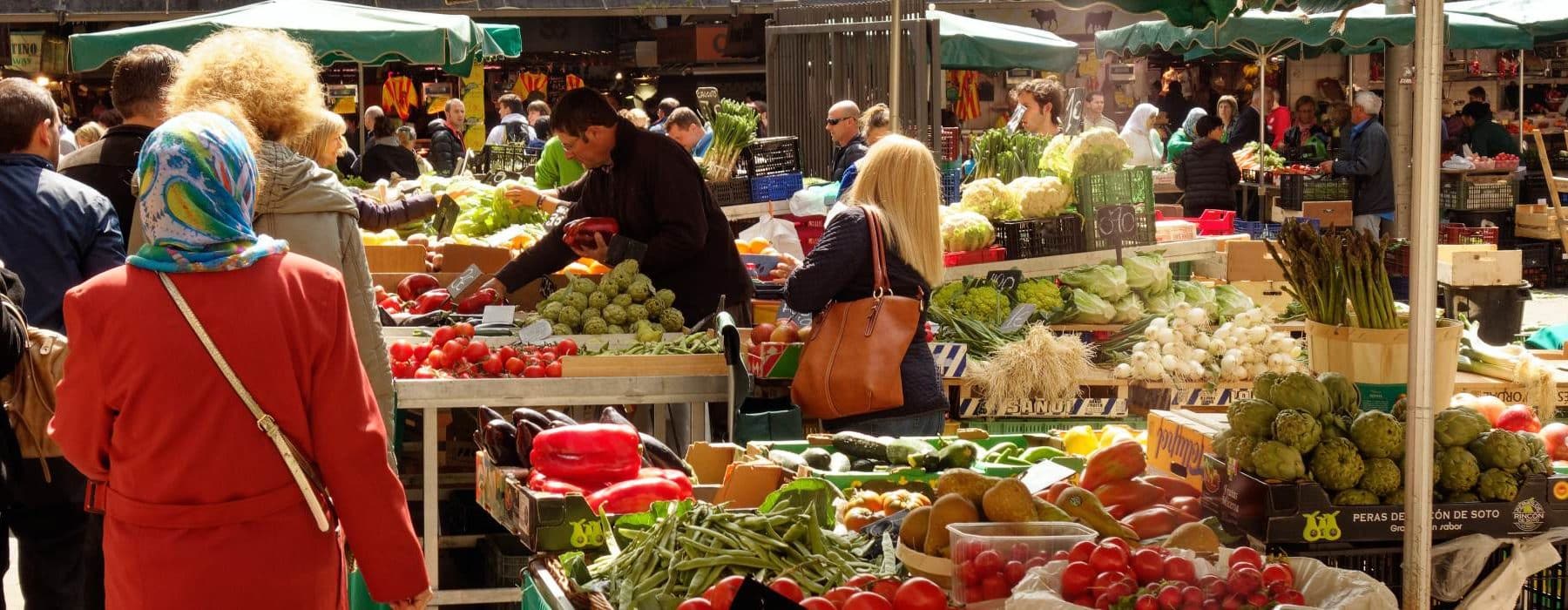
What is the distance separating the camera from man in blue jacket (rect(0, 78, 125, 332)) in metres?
4.92

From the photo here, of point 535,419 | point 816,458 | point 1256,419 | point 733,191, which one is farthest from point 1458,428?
point 733,191

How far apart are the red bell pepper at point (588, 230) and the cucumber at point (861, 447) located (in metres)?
2.01

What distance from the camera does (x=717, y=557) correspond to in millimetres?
3379

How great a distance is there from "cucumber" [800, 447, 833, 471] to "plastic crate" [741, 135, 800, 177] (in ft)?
18.8

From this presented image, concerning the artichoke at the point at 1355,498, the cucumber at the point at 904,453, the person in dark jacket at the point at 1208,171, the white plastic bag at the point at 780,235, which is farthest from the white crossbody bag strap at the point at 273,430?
the person in dark jacket at the point at 1208,171

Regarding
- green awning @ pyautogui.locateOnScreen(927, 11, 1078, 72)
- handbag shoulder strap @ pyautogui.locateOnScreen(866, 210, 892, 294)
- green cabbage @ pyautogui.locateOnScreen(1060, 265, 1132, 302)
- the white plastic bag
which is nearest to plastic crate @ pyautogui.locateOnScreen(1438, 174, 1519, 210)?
green awning @ pyautogui.locateOnScreen(927, 11, 1078, 72)

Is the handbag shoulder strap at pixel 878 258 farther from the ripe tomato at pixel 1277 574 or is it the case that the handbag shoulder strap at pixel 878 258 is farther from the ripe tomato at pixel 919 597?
the ripe tomato at pixel 1277 574

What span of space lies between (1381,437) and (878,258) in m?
2.18

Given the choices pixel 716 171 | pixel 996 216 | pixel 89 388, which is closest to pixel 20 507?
pixel 89 388

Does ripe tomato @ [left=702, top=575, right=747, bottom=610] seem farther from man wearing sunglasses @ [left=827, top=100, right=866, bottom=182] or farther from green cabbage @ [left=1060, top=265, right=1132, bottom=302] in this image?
man wearing sunglasses @ [left=827, top=100, right=866, bottom=182]

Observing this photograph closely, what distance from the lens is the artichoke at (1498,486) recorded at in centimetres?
352

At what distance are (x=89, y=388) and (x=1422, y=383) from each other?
2.59m

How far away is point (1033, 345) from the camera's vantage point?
22.0ft

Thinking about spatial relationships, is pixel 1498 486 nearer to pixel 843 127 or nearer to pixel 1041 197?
pixel 1041 197
